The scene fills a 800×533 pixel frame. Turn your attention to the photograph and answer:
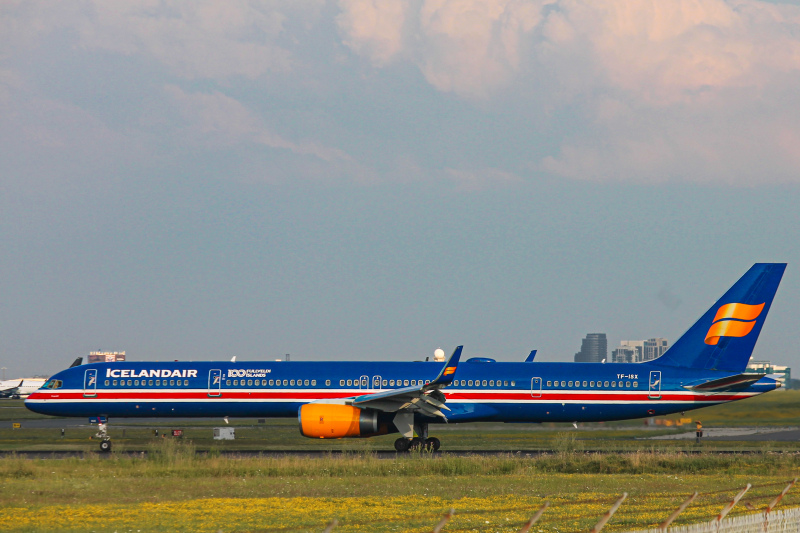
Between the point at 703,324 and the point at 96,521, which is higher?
the point at 703,324

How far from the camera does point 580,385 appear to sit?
33875mm

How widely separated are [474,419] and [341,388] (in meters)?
5.08

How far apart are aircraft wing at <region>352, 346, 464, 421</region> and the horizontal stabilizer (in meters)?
9.57

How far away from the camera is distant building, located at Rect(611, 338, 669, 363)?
435ft

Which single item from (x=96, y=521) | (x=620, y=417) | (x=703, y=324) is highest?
(x=703, y=324)

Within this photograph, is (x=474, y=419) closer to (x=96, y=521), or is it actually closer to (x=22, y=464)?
(x=22, y=464)

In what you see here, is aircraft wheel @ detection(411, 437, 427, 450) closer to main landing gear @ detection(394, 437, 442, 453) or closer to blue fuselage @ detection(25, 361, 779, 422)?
main landing gear @ detection(394, 437, 442, 453)

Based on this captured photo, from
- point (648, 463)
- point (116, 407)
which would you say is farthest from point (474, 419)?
point (116, 407)

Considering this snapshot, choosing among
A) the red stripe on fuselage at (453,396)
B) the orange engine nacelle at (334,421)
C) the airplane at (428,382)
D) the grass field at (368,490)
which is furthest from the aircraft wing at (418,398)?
the grass field at (368,490)

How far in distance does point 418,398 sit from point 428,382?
1.93m

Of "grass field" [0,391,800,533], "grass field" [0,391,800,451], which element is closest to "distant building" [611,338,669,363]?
"grass field" [0,391,800,451]

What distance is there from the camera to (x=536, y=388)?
111 ft

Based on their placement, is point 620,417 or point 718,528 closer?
point 718,528

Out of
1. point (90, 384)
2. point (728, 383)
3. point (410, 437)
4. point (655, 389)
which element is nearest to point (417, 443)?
point (410, 437)
